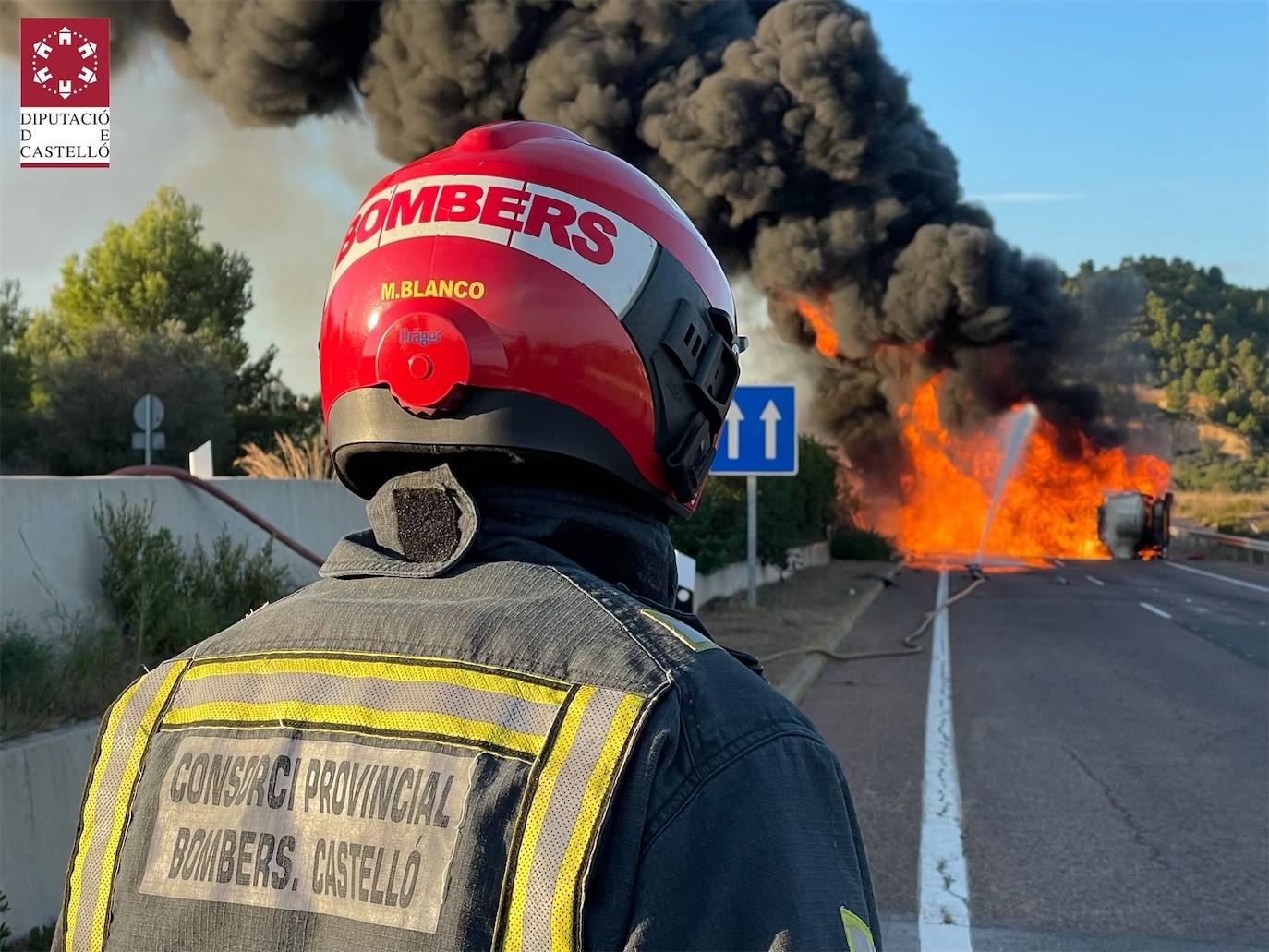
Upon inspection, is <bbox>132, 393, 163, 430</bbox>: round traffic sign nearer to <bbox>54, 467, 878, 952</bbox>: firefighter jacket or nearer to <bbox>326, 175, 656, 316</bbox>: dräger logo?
<bbox>326, 175, 656, 316</bbox>: dräger logo

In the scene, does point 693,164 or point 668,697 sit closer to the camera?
point 668,697

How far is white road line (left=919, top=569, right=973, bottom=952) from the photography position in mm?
4008

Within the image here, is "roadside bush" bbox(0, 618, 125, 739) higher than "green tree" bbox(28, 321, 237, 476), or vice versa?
"green tree" bbox(28, 321, 237, 476)

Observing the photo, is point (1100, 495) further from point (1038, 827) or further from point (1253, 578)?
point (1038, 827)

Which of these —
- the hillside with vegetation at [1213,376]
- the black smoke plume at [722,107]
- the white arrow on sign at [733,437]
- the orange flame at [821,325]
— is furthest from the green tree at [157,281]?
the hillside with vegetation at [1213,376]

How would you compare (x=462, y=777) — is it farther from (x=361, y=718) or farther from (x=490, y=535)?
(x=490, y=535)

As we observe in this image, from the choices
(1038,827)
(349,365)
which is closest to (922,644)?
(1038,827)

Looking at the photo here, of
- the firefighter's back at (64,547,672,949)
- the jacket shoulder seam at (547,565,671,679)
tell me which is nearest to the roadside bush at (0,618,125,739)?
the firefighter's back at (64,547,672,949)

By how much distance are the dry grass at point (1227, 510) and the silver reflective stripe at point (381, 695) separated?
43574mm

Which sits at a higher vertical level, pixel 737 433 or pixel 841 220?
pixel 841 220

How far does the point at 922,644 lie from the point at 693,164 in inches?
731

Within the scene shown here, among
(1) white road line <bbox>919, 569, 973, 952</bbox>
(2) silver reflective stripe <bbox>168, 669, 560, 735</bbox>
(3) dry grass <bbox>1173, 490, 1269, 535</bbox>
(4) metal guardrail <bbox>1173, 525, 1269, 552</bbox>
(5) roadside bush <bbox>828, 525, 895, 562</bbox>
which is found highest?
(2) silver reflective stripe <bbox>168, 669, 560, 735</bbox>

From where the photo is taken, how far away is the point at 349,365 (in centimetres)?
161

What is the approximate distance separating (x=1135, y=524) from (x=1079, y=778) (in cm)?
2764
